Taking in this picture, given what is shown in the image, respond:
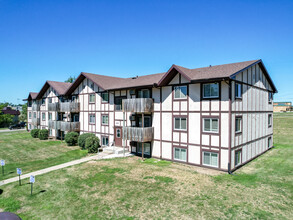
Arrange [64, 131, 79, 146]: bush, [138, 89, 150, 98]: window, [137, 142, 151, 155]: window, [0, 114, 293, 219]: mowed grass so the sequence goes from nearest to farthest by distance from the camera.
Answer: [0, 114, 293, 219]: mowed grass
[138, 89, 150, 98]: window
[137, 142, 151, 155]: window
[64, 131, 79, 146]: bush

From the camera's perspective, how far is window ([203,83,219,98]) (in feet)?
55.3

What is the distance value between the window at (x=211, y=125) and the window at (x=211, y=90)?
2095 mm

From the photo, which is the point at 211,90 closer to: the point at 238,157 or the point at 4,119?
the point at 238,157

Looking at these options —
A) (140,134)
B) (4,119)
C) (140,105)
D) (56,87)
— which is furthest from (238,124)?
(4,119)

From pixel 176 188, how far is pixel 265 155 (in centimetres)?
1463

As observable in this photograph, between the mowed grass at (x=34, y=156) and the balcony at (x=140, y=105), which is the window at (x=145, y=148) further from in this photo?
the mowed grass at (x=34, y=156)

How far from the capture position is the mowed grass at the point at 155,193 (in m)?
10.5

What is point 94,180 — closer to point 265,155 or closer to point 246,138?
point 246,138

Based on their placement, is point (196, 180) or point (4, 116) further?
point (4, 116)

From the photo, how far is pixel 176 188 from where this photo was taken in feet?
43.9

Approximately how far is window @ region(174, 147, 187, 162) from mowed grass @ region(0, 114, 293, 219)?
3.98 ft

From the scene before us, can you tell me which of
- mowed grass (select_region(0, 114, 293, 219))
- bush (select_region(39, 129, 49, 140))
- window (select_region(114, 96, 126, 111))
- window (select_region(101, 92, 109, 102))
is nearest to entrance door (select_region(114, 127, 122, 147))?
window (select_region(114, 96, 126, 111))

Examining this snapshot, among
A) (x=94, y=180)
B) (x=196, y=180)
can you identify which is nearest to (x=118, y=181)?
(x=94, y=180)

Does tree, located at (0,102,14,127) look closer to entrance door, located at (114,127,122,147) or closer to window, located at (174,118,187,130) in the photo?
entrance door, located at (114,127,122,147)
